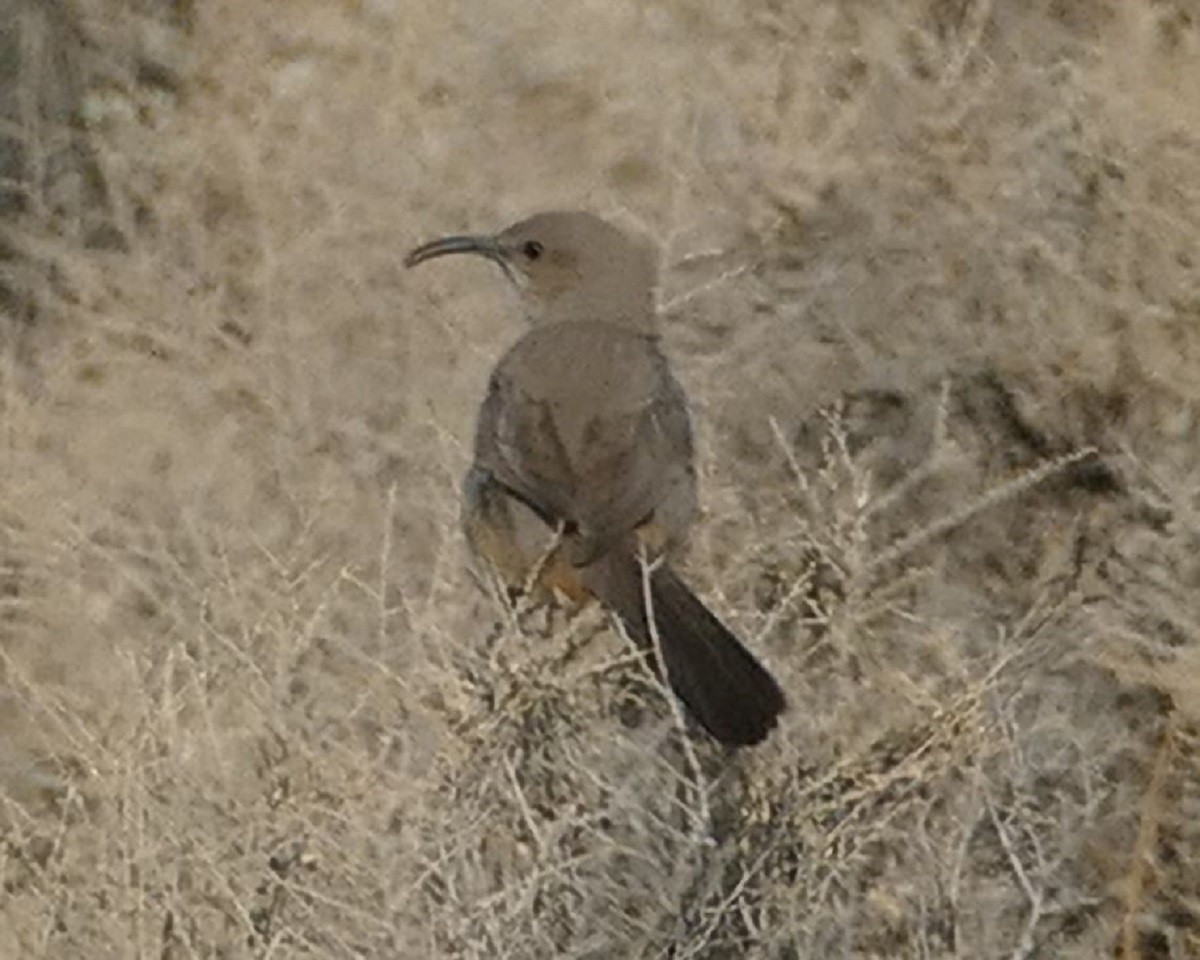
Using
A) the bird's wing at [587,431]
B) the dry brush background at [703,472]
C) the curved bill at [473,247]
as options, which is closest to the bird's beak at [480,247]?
the curved bill at [473,247]

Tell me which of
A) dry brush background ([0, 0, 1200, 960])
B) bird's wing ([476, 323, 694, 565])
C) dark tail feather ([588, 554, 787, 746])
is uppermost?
bird's wing ([476, 323, 694, 565])

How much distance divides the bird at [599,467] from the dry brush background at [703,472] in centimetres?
11

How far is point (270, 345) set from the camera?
7430 mm

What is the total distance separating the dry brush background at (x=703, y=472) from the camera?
414cm

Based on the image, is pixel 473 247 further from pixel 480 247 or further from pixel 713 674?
pixel 713 674

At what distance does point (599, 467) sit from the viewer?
4.85m

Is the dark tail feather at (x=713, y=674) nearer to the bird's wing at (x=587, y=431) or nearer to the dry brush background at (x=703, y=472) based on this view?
the dry brush background at (x=703, y=472)

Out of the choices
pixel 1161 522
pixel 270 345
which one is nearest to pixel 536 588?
pixel 1161 522

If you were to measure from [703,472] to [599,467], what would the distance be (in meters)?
1.10

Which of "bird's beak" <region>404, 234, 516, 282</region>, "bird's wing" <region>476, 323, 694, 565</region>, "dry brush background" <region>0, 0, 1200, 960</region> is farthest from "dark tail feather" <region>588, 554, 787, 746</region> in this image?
"bird's beak" <region>404, 234, 516, 282</region>

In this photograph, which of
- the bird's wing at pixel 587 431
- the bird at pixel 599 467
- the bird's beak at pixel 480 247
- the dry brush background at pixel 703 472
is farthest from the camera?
the bird's beak at pixel 480 247

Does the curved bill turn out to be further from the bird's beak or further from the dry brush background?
the dry brush background

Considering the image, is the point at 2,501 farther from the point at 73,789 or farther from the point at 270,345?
the point at 73,789

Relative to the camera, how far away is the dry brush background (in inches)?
163
